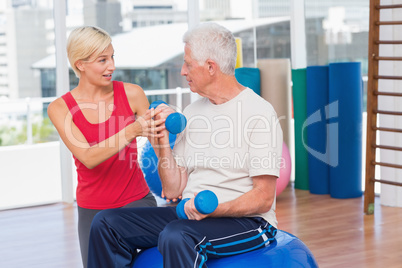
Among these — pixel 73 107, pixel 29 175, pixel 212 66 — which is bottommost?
pixel 29 175

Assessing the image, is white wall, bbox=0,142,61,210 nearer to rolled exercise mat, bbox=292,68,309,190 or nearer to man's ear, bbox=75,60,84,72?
rolled exercise mat, bbox=292,68,309,190

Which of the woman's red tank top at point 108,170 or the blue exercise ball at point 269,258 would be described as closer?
the blue exercise ball at point 269,258

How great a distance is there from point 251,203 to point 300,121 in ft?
9.67

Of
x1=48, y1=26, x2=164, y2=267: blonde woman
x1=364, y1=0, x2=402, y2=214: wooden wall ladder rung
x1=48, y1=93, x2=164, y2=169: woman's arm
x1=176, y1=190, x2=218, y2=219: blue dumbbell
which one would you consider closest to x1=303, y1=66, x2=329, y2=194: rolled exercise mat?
x1=364, y1=0, x2=402, y2=214: wooden wall ladder rung

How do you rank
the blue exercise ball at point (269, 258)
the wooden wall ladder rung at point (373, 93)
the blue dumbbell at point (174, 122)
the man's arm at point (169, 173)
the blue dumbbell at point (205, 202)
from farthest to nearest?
the wooden wall ladder rung at point (373, 93), the man's arm at point (169, 173), the blue dumbbell at point (174, 122), the blue exercise ball at point (269, 258), the blue dumbbell at point (205, 202)

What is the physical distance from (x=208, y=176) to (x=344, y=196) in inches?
104

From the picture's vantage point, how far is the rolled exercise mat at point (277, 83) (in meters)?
4.81

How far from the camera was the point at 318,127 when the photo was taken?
4.61m

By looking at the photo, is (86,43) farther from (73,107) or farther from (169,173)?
(169,173)

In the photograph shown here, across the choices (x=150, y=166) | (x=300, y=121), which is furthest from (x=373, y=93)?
(x=150, y=166)

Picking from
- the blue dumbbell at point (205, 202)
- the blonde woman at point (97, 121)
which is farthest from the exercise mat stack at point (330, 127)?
the blue dumbbell at point (205, 202)

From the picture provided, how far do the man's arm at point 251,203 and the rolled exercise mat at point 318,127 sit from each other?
2.69m

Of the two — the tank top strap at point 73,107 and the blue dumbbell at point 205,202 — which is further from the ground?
the tank top strap at point 73,107

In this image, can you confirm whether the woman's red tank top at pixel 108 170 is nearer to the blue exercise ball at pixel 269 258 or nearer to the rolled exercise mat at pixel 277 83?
the blue exercise ball at pixel 269 258
